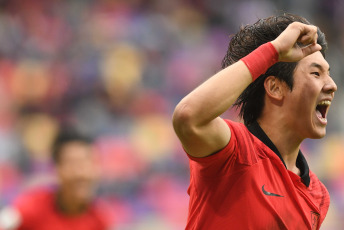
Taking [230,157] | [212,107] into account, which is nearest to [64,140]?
[230,157]

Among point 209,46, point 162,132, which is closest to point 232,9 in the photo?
point 209,46

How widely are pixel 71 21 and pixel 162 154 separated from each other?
229cm

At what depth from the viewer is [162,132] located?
7.28 meters

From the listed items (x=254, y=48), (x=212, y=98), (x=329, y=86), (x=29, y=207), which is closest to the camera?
(x=212, y=98)

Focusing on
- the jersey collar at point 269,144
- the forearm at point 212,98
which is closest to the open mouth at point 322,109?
the jersey collar at point 269,144

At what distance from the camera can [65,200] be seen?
3.92 meters

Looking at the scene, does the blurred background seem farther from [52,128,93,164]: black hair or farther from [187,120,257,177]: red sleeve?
[187,120,257,177]: red sleeve

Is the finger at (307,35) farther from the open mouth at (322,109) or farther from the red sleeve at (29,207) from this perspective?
the red sleeve at (29,207)

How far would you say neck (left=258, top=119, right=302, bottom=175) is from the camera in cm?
270

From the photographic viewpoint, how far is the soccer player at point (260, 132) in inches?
83.0

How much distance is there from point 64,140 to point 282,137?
1.64 metres

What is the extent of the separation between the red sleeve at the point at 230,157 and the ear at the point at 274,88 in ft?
1.17

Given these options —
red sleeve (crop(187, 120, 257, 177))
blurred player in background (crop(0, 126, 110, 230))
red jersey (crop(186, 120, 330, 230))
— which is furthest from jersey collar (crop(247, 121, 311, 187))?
blurred player in background (crop(0, 126, 110, 230))

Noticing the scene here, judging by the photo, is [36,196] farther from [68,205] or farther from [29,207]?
[68,205]
